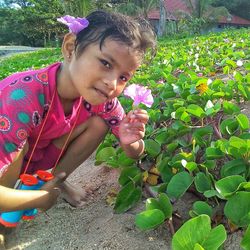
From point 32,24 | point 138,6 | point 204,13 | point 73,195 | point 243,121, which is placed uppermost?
point 243,121

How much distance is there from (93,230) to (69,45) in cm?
67

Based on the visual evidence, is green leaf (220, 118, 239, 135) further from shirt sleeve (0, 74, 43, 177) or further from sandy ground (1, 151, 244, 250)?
shirt sleeve (0, 74, 43, 177)

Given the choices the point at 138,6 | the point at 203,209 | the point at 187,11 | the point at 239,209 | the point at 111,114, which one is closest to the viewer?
the point at 239,209

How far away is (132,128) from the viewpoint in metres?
1.43

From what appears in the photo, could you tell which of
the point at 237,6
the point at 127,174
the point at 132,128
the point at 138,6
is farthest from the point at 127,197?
the point at 237,6

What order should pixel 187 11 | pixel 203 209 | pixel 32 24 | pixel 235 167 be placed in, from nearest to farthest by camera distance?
1. pixel 203 209
2. pixel 235 167
3. pixel 187 11
4. pixel 32 24

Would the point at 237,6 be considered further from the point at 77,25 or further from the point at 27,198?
the point at 27,198

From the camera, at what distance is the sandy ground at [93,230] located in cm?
129

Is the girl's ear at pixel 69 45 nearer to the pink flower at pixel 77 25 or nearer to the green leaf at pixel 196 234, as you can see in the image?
the pink flower at pixel 77 25

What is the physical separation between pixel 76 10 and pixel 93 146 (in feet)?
46.7

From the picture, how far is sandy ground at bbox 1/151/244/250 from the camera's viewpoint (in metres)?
1.29

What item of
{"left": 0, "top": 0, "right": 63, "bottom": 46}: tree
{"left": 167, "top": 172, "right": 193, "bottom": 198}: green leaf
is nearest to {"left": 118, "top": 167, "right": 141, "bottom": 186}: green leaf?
{"left": 167, "top": 172, "right": 193, "bottom": 198}: green leaf

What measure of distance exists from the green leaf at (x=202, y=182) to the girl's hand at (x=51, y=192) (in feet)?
1.68

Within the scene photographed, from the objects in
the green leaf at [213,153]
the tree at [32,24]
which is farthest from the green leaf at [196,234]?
the tree at [32,24]
